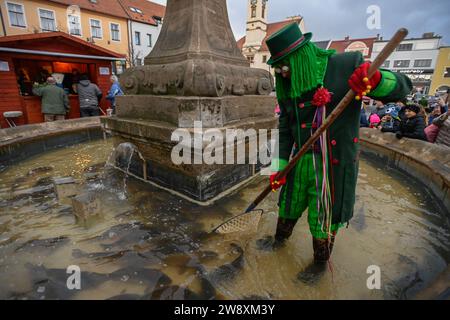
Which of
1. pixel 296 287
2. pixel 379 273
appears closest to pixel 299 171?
pixel 296 287

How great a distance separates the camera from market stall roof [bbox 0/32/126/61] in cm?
706

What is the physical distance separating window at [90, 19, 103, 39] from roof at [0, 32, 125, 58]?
18879mm

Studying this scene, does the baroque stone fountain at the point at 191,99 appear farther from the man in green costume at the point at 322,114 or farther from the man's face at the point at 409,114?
the man's face at the point at 409,114

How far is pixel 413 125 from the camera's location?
4863mm

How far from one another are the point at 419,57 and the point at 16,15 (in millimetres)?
58346

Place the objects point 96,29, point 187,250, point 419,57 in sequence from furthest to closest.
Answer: point 419,57, point 96,29, point 187,250

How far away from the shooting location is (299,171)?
201 cm

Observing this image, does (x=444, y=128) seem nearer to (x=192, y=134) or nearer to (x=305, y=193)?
(x=305, y=193)

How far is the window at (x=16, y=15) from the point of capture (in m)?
18.6

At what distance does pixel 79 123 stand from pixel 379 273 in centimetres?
728

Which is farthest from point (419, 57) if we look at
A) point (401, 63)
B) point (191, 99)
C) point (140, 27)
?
point (191, 99)

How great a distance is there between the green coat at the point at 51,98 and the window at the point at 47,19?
61.9 ft

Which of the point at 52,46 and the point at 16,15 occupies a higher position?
the point at 16,15
